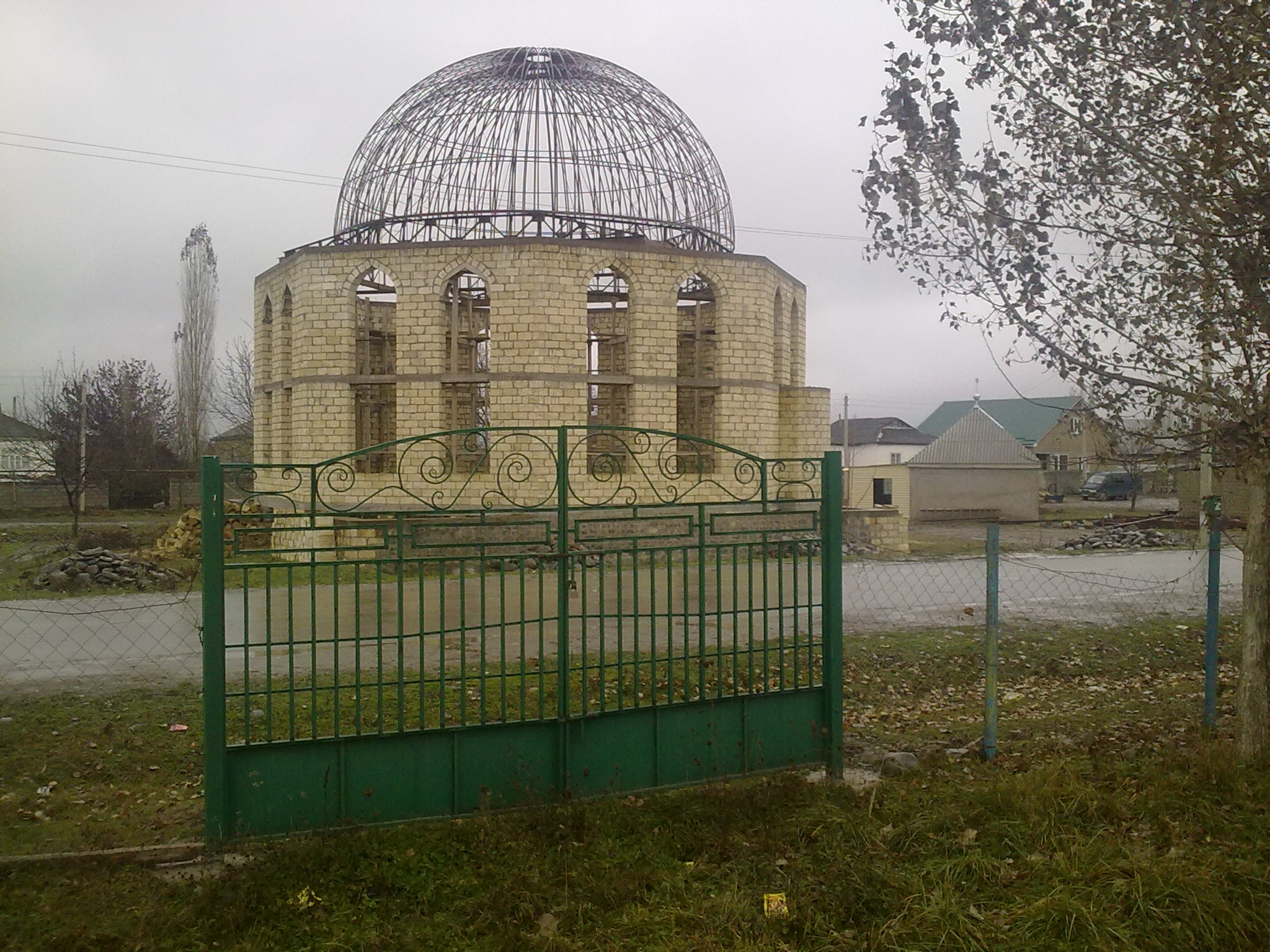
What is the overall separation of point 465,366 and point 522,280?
315 cm

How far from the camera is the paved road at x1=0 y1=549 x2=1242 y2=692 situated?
8359 millimetres

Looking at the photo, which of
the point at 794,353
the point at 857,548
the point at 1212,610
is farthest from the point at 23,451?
the point at 1212,610

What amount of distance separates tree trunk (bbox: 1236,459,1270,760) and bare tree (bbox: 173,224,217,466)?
37.6 m

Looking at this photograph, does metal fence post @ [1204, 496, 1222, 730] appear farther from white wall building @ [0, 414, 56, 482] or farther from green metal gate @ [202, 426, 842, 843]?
white wall building @ [0, 414, 56, 482]

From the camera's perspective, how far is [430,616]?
10453mm

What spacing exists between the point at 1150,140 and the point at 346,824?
5.87m

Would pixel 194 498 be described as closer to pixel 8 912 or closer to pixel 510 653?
pixel 510 653

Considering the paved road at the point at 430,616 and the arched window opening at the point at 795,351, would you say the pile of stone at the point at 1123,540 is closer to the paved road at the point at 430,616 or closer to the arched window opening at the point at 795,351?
the paved road at the point at 430,616

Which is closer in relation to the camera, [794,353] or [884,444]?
[794,353]

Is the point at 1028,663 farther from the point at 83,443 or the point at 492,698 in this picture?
the point at 83,443

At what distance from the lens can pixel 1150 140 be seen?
5535 millimetres

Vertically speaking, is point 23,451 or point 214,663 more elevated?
point 23,451

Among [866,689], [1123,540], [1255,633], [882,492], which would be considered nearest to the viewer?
[1255,633]

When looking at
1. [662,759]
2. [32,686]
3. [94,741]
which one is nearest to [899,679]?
[662,759]
